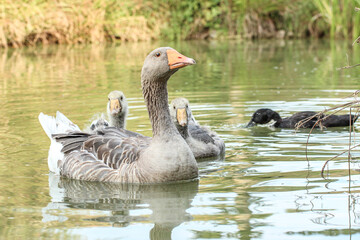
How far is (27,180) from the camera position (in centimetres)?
759

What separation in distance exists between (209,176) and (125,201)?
1.51 metres

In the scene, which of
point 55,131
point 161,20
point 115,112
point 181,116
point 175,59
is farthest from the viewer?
point 161,20

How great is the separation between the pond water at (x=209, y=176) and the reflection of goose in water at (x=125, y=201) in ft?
0.04

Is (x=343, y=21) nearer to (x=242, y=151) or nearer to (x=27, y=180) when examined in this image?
(x=242, y=151)

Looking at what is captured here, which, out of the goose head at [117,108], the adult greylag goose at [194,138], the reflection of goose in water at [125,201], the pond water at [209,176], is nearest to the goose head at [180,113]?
the adult greylag goose at [194,138]

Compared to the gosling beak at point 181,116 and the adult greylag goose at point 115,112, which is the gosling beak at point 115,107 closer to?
the adult greylag goose at point 115,112

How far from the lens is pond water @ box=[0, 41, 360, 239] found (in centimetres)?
559

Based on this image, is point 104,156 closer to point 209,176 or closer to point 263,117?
point 209,176

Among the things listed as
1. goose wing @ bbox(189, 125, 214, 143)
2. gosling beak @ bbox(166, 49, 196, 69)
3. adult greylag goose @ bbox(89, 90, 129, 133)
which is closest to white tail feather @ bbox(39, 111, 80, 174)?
adult greylag goose @ bbox(89, 90, 129, 133)

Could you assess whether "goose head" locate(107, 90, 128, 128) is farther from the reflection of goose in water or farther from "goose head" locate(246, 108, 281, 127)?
"goose head" locate(246, 108, 281, 127)

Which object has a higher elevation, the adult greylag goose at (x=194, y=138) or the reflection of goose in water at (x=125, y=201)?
the adult greylag goose at (x=194, y=138)

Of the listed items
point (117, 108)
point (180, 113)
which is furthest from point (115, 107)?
point (180, 113)

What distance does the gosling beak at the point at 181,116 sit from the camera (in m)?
8.68

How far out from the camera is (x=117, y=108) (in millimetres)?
9680
